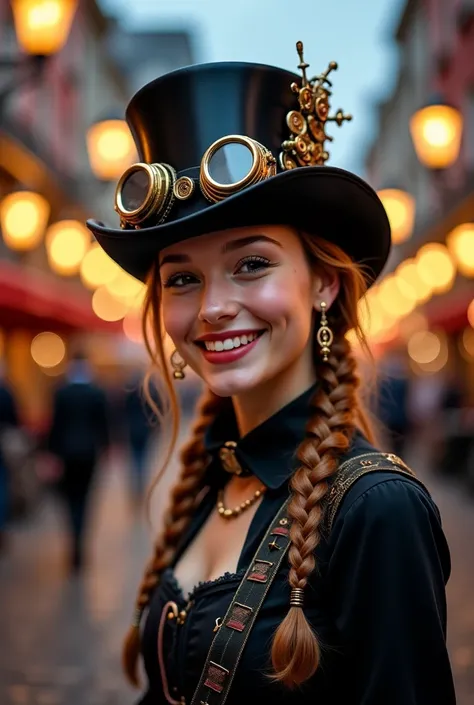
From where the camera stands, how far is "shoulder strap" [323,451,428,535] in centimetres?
161

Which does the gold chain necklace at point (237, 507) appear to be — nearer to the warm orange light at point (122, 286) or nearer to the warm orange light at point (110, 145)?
the warm orange light at point (110, 145)

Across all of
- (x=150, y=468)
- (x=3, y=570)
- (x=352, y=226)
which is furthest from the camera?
(x=150, y=468)

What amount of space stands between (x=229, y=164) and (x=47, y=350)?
21763mm

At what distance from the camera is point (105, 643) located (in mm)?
5438

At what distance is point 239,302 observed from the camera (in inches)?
71.1

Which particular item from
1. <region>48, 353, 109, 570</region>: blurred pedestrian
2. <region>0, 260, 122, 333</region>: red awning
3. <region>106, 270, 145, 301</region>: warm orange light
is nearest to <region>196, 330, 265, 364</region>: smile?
<region>48, 353, 109, 570</region>: blurred pedestrian

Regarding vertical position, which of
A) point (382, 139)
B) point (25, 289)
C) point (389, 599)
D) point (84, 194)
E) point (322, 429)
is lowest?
point (389, 599)

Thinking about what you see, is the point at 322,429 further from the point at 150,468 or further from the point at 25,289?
the point at 150,468

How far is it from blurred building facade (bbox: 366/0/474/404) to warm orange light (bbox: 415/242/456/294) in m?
0.23

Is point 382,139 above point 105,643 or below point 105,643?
above

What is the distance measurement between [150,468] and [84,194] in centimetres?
1452

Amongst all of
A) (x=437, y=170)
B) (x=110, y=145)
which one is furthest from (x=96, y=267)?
(x=437, y=170)

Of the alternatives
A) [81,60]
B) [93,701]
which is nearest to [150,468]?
[93,701]

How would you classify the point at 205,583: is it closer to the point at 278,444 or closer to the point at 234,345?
the point at 278,444
